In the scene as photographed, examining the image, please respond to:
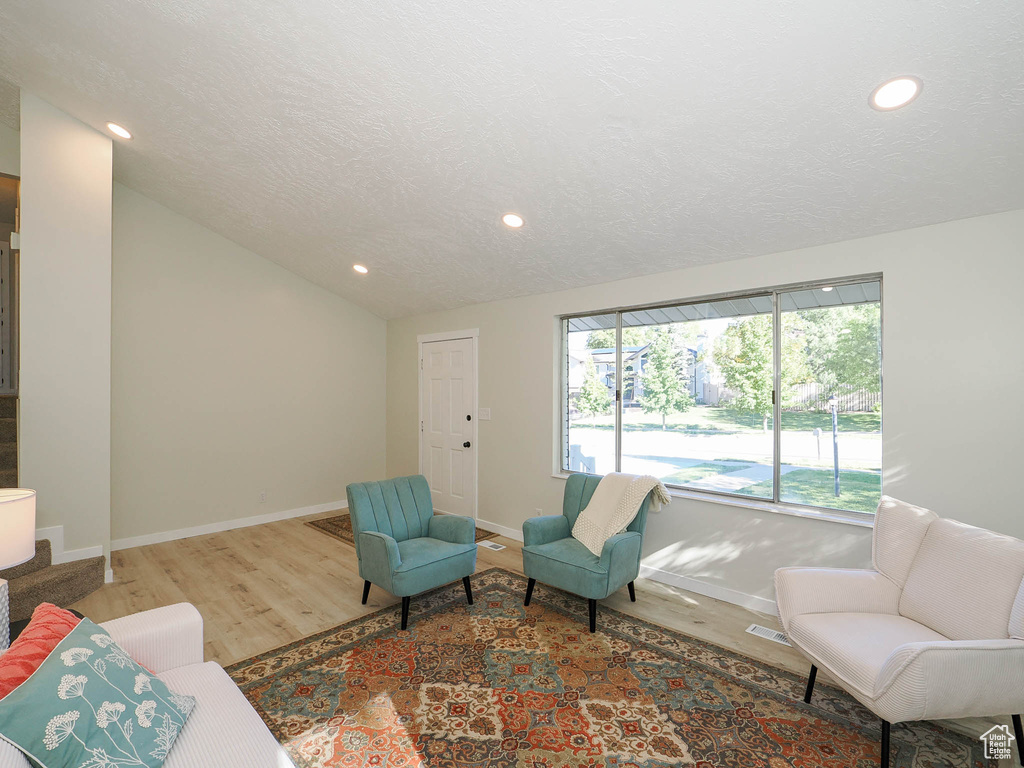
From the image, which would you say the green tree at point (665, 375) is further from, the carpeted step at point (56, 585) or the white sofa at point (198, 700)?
the carpeted step at point (56, 585)

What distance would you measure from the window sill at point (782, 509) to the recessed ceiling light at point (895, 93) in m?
2.18

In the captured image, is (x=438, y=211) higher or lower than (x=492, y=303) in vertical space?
higher

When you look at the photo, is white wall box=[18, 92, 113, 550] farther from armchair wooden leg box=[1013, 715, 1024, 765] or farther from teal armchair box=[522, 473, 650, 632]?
armchair wooden leg box=[1013, 715, 1024, 765]

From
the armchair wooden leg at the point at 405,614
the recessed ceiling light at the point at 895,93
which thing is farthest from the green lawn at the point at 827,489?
the armchair wooden leg at the point at 405,614

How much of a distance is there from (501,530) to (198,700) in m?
3.45

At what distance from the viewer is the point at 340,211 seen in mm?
3873

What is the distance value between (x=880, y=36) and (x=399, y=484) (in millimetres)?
3400

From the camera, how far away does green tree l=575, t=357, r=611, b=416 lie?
4.27 meters

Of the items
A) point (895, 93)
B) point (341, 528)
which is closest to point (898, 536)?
point (895, 93)

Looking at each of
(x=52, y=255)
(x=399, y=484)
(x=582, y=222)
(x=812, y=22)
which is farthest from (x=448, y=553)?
(x=52, y=255)

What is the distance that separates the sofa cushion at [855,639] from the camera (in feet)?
6.00

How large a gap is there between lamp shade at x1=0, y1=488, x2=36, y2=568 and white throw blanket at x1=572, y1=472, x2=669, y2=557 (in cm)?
276

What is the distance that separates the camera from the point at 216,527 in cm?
498

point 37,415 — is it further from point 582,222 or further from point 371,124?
point 582,222
